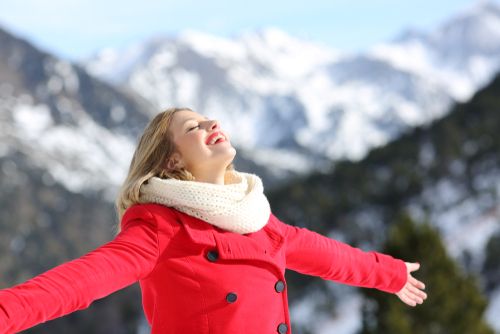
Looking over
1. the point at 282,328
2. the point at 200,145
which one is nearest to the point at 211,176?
the point at 200,145

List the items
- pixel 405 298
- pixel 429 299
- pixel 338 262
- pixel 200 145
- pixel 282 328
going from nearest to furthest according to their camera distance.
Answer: pixel 282 328
pixel 200 145
pixel 338 262
pixel 405 298
pixel 429 299

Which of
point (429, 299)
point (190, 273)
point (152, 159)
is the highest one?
point (429, 299)

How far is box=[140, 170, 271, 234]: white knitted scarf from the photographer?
3.75 metres

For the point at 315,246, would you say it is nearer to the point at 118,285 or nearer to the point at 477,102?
the point at 118,285

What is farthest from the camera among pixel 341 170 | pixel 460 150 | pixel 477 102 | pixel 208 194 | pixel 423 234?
pixel 341 170

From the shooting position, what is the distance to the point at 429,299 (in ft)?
119

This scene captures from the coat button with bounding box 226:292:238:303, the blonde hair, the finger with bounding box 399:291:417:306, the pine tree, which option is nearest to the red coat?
the coat button with bounding box 226:292:238:303

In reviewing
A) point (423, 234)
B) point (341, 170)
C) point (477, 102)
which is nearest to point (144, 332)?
point (341, 170)

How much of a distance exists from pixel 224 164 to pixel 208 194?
325mm

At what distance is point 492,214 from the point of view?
2677 inches

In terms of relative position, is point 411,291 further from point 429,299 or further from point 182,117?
point 429,299

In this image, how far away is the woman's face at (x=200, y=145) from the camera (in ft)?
13.2

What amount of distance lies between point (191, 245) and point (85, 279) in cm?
→ 61

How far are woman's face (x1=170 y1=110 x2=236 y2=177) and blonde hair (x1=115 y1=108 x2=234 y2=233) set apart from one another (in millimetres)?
38
